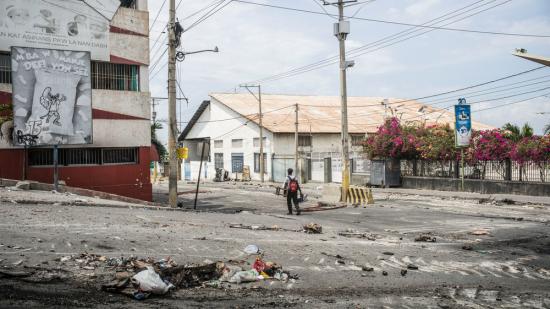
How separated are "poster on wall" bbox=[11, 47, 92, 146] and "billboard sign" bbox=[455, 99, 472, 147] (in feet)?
59.0

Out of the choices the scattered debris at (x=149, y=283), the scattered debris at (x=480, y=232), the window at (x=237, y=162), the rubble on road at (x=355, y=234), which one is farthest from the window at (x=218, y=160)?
the scattered debris at (x=149, y=283)

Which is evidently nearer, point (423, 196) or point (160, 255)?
point (160, 255)

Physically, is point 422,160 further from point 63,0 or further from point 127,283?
point 127,283

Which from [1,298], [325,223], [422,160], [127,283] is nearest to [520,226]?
[325,223]

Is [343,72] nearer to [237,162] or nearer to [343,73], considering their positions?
A: [343,73]

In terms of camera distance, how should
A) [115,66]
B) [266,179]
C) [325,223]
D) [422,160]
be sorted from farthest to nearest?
[266,179] < [422,160] < [115,66] < [325,223]

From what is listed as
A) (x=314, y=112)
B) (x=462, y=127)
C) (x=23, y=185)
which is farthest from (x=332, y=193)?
(x=314, y=112)

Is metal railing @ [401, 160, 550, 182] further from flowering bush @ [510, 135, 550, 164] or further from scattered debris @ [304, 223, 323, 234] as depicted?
scattered debris @ [304, 223, 323, 234]

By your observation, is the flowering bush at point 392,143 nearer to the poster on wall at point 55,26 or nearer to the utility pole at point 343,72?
the utility pole at point 343,72

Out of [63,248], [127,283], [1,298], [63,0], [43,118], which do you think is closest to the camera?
[1,298]

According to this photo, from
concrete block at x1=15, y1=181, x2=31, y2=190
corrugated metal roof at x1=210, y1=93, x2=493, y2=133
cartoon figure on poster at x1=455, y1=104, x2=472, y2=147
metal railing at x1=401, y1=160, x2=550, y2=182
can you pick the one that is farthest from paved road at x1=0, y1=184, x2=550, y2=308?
corrugated metal roof at x1=210, y1=93, x2=493, y2=133

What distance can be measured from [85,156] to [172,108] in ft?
19.3

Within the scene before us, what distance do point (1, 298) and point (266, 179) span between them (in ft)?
137

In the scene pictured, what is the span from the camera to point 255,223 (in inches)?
572
